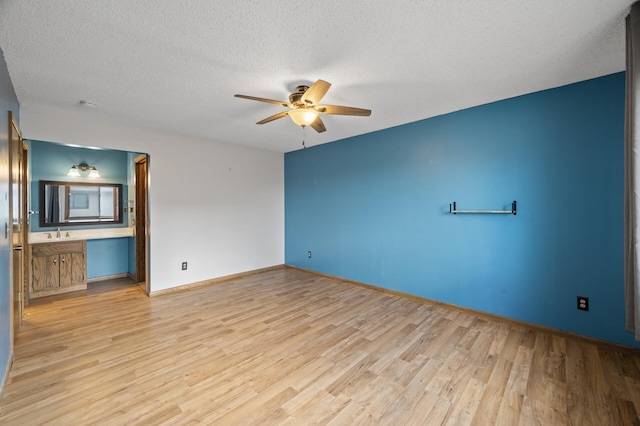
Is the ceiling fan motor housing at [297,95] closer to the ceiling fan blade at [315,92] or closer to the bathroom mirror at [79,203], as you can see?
the ceiling fan blade at [315,92]

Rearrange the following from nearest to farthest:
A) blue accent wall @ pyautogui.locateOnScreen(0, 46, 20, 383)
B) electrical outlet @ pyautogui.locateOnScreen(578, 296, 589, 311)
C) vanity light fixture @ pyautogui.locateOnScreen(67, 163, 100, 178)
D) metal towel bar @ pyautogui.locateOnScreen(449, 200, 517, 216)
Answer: blue accent wall @ pyautogui.locateOnScreen(0, 46, 20, 383), electrical outlet @ pyautogui.locateOnScreen(578, 296, 589, 311), metal towel bar @ pyautogui.locateOnScreen(449, 200, 517, 216), vanity light fixture @ pyautogui.locateOnScreen(67, 163, 100, 178)

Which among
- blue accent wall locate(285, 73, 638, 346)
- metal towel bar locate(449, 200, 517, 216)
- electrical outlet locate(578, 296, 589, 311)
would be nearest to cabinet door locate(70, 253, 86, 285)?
blue accent wall locate(285, 73, 638, 346)

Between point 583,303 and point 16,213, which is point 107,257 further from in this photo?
point 583,303

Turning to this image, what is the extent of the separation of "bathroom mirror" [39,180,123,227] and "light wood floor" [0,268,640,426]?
170 cm

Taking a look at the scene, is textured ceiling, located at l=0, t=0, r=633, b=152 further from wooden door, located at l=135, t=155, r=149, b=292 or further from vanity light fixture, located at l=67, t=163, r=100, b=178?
vanity light fixture, located at l=67, t=163, r=100, b=178

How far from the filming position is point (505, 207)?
9.63ft

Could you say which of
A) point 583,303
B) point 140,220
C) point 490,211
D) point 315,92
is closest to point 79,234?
point 140,220

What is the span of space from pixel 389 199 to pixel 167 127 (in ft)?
11.0

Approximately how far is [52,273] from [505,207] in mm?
5995

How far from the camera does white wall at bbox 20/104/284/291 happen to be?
11.0 ft

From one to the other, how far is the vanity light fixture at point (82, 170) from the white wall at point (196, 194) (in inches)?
61.6

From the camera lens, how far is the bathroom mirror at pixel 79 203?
4234mm

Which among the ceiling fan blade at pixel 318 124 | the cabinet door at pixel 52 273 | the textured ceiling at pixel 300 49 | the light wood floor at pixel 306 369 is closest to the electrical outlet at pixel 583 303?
the light wood floor at pixel 306 369

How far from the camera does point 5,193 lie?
200cm
